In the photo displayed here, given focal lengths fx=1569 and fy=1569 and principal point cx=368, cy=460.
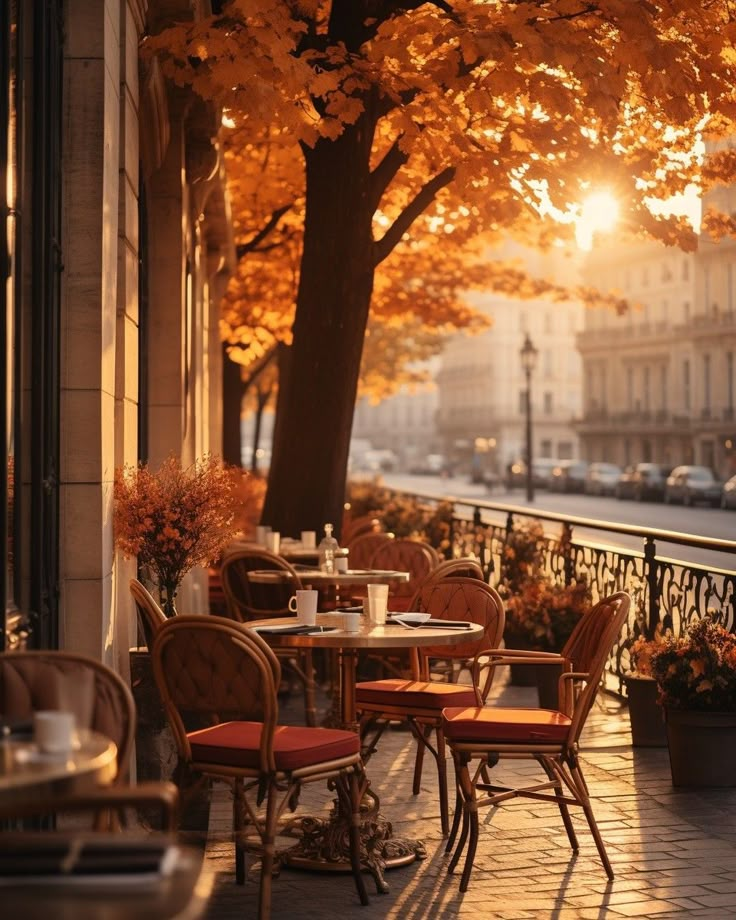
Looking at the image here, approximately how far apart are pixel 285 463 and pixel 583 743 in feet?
12.9

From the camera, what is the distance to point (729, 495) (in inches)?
2180

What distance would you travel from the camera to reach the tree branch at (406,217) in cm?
1287

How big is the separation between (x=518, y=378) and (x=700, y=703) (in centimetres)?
12074

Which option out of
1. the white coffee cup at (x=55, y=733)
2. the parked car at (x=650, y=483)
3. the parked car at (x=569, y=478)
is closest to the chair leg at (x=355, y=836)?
the white coffee cup at (x=55, y=733)

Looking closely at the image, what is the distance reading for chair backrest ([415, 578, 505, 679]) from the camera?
28.2 feet

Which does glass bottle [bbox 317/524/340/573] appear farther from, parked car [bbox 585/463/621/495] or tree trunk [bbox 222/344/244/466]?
parked car [bbox 585/463/621/495]

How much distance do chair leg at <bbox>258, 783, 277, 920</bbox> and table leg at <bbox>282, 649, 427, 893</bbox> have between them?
544 mm

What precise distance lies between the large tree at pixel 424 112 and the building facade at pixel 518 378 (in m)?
109

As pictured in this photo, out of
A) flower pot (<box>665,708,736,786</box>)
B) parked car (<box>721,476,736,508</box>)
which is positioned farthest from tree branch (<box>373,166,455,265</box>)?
parked car (<box>721,476,736,508</box>)

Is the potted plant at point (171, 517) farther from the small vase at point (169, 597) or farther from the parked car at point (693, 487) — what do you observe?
the parked car at point (693, 487)

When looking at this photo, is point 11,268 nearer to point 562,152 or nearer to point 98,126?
point 98,126

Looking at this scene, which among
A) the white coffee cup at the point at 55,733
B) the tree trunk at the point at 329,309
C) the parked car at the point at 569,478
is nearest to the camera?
the white coffee cup at the point at 55,733

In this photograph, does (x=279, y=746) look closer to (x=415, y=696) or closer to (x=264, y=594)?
(x=415, y=696)

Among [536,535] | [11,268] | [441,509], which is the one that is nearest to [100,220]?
[11,268]
